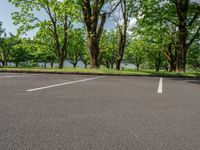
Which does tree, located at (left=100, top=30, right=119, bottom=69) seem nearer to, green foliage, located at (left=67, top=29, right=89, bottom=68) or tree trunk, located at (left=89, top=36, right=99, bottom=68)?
green foliage, located at (left=67, top=29, right=89, bottom=68)

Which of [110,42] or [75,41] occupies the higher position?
[110,42]

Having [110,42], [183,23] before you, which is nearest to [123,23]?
[183,23]

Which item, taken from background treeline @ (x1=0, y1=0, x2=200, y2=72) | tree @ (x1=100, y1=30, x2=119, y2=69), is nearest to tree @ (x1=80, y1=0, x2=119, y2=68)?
background treeline @ (x1=0, y1=0, x2=200, y2=72)

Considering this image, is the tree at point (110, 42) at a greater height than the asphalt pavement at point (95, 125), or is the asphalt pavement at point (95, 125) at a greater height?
the tree at point (110, 42)

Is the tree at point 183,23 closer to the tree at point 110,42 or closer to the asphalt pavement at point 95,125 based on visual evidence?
the asphalt pavement at point 95,125

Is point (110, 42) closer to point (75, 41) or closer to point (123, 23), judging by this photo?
point (75, 41)

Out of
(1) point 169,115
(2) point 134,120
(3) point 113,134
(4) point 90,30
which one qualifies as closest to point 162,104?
(1) point 169,115

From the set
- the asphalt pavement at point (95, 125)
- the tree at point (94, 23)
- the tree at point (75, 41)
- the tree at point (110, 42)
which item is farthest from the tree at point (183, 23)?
the tree at point (110, 42)

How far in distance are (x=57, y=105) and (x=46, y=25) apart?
27.2 metres

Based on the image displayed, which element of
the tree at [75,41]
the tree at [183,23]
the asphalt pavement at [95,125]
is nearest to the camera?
the asphalt pavement at [95,125]

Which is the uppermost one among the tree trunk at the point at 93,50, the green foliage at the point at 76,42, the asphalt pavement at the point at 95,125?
the green foliage at the point at 76,42

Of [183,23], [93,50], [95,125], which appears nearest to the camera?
[95,125]

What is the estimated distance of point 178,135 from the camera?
126 inches

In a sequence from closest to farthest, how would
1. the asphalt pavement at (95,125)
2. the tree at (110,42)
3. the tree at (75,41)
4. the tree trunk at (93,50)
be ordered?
the asphalt pavement at (95,125), the tree trunk at (93,50), the tree at (75,41), the tree at (110,42)
